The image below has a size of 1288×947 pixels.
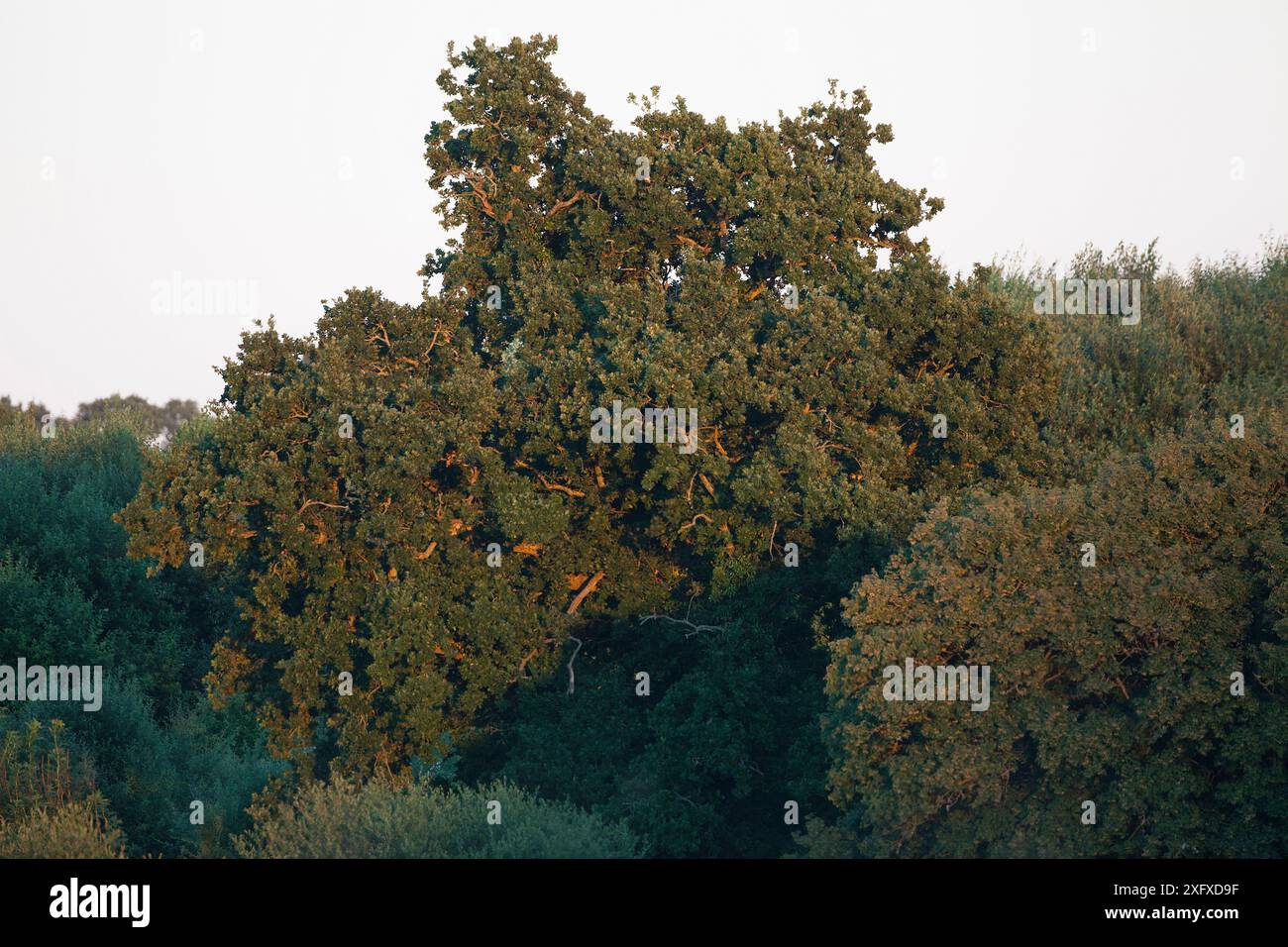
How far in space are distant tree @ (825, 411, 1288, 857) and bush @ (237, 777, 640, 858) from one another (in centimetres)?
489

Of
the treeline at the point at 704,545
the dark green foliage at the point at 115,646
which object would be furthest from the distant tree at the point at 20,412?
the treeline at the point at 704,545

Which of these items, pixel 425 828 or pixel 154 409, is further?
pixel 154 409

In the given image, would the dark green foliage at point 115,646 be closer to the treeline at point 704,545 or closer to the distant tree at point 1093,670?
the treeline at point 704,545

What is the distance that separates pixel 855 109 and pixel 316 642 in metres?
16.6

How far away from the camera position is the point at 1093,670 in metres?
21.3

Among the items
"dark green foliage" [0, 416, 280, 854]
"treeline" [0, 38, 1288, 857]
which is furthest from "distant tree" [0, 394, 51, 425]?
"treeline" [0, 38, 1288, 857]

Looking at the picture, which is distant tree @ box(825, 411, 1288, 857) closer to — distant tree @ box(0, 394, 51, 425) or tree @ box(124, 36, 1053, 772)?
tree @ box(124, 36, 1053, 772)

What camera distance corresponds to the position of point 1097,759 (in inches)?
806

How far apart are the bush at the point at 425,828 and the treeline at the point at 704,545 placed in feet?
0.34

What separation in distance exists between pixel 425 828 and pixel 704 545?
770cm

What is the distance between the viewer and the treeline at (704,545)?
21.2 metres

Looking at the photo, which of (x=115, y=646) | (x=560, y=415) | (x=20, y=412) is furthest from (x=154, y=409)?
(x=560, y=415)

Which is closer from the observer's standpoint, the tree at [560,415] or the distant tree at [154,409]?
the tree at [560,415]

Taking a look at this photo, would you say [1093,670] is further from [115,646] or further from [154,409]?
[154,409]
